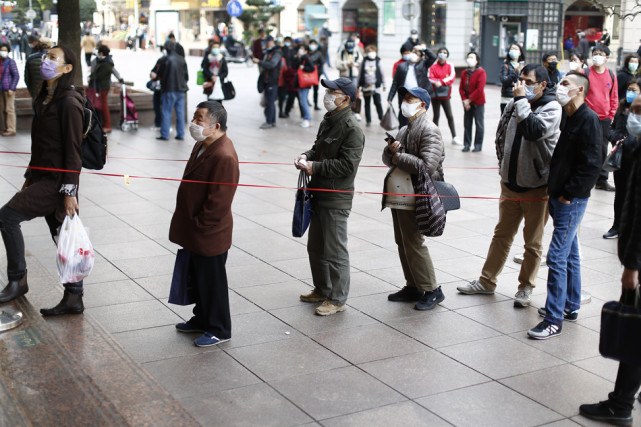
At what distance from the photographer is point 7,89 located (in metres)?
15.0

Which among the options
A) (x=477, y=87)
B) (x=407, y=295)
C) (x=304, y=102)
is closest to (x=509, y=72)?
(x=477, y=87)

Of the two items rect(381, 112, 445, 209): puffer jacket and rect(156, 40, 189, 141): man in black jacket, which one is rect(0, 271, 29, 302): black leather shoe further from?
rect(156, 40, 189, 141): man in black jacket

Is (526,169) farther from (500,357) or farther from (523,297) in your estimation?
(500,357)

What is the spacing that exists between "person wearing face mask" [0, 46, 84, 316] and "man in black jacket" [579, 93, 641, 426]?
3.57 m

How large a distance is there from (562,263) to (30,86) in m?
10.8

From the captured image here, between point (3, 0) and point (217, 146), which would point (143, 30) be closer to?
point (3, 0)

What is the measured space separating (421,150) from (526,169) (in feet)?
2.58

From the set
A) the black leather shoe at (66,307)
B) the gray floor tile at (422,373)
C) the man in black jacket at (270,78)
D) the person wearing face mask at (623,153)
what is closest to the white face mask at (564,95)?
the person wearing face mask at (623,153)

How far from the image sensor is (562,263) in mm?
5746

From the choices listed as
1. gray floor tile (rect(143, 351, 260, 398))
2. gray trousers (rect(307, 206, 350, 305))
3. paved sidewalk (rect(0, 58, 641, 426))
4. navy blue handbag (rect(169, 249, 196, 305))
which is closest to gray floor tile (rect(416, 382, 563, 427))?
paved sidewalk (rect(0, 58, 641, 426))

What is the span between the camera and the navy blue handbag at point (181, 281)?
561cm

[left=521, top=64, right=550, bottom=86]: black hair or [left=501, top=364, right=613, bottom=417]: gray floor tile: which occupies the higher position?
[left=521, top=64, right=550, bottom=86]: black hair

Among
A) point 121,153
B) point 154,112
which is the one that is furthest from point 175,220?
point 154,112

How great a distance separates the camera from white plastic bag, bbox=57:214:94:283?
5.68 meters
